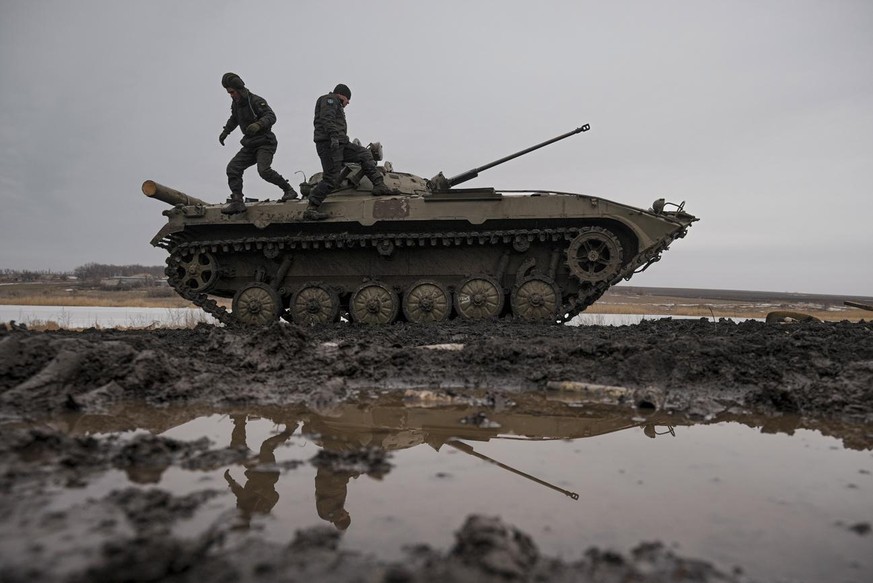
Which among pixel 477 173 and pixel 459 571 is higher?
pixel 477 173

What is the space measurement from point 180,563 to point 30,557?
19.3 inches

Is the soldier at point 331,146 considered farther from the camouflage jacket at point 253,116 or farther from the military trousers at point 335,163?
the camouflage jacket at point 253,116

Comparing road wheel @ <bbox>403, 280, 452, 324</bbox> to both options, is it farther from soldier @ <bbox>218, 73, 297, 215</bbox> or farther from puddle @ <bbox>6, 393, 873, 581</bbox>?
puddle @ <bbox>6, 393, 873, 581</bbox>

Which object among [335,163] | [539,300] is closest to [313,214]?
[335,163]

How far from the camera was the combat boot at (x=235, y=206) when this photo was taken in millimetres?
10695

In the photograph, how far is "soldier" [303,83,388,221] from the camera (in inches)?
405

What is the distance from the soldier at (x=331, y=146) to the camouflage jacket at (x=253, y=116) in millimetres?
963

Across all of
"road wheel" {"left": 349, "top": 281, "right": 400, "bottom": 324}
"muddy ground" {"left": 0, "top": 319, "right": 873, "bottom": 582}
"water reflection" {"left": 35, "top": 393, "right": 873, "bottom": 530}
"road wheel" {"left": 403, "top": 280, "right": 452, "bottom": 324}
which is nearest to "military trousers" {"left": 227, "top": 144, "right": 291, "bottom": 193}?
"road wheel" {"left": 349, "top": 281, "right": 400, "bottom": 324}

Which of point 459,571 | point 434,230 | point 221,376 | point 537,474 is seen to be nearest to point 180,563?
point 459,571

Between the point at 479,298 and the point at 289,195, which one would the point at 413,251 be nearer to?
the point at 479,298

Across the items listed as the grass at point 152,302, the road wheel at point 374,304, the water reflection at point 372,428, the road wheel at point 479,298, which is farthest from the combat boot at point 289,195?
the grass at point 152,302

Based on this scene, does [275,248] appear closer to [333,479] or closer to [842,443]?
[333,479]

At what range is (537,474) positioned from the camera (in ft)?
9.63

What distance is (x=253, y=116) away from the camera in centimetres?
1072
